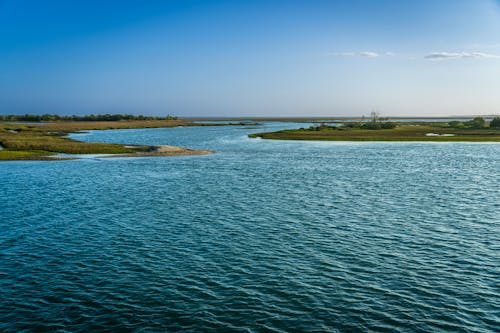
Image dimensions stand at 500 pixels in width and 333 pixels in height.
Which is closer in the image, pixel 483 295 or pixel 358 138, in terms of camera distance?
pixel 483 295

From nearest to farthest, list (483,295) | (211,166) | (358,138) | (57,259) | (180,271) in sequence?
(483,295), (180,271), (57,259), (211,166), (358,138)

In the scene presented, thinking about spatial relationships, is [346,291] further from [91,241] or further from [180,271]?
[91,241]

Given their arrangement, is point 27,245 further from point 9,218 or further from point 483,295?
point 483,295

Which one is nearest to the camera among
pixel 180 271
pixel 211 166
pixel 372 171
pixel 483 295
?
pixel 483 295

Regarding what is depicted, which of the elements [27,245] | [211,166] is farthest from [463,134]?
[27,245]

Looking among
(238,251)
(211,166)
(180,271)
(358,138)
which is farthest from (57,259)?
(358,138)

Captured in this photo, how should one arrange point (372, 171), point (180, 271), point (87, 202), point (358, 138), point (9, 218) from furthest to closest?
point (358, 138) → point (372, 171) → point (87, 202) → point (9, 218) → point (180, 271)
